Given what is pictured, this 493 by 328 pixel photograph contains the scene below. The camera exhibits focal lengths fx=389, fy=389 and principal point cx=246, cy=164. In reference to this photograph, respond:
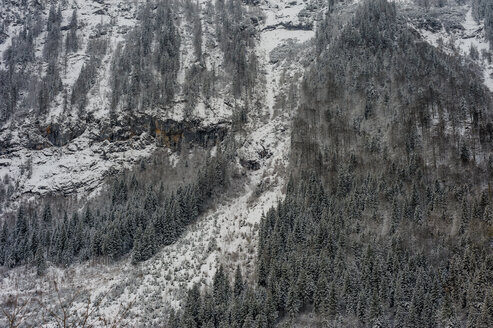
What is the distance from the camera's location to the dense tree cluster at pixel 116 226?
81.4 m

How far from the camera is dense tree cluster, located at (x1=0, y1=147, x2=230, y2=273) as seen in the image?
81.4 metres

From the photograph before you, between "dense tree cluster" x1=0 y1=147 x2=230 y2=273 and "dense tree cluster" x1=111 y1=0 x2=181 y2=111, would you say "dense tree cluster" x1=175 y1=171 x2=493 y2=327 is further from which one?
"dense tree cluster" x1=111 y1=0 x2=181 y2=111

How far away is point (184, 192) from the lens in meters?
93.1

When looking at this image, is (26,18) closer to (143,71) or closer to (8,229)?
(143,71)

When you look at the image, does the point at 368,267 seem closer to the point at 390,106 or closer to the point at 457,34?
the point at 390,106

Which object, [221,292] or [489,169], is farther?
[489,169]

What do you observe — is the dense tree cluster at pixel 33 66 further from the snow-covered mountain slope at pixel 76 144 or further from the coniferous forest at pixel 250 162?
the snow-covered mountain slope at pixel 76 144

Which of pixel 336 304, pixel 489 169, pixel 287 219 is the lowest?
pixel 336 304

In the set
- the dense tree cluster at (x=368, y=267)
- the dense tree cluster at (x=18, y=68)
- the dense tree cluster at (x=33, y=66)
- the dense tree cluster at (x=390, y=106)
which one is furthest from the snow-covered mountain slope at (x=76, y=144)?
the dense tree cluster at (x=368, y=267)

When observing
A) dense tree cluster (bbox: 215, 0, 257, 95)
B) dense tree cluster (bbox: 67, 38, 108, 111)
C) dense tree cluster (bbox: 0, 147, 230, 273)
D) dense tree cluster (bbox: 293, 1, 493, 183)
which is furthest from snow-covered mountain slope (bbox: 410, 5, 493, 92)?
dense tree cluster (bbox: 67, 38, 108, 111)

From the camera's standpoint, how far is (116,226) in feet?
276

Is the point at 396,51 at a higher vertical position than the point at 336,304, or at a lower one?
higher

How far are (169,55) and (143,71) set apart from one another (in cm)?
1181

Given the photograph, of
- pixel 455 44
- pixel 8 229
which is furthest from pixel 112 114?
pixel 455 44
